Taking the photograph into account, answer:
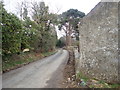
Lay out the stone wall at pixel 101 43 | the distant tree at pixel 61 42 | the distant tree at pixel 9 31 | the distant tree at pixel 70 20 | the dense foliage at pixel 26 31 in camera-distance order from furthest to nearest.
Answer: the distant tree at pixel 61 42 < the distant tree at pixel 70 20 < the dense foliage at pixel 26 31 < the distant tree at pixel 9 31 < the stone wall at pixel 101 43

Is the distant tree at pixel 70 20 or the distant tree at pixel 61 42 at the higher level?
the distant tree at pixel 70 20

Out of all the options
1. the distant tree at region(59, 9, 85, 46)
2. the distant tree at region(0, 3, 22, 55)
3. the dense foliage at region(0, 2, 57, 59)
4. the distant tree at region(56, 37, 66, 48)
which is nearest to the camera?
the distant tree at region(0, 3, 22, 55)

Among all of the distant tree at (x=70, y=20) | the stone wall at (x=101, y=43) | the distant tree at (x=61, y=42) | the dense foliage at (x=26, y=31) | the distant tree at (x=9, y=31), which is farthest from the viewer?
the distant tree at (x=61, y=42)

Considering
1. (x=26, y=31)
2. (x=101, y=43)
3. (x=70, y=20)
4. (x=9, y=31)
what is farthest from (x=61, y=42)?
(x=101, y=43)

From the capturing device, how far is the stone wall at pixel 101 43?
6.43 m

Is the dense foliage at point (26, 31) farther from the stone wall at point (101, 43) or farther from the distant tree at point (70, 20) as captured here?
the distant tree at point (70, 20)

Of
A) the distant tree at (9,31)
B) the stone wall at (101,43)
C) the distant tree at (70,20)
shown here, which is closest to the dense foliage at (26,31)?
the distant tree at (9,31)

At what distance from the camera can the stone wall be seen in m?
6.43

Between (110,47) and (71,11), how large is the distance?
1161 inches

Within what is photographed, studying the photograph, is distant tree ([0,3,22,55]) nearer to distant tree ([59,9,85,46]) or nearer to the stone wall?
the stone wall

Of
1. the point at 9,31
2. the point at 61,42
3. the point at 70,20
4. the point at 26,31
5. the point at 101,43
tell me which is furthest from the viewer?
the point at 61,42

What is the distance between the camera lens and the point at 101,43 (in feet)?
22.3

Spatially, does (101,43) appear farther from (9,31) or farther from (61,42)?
(61,42)

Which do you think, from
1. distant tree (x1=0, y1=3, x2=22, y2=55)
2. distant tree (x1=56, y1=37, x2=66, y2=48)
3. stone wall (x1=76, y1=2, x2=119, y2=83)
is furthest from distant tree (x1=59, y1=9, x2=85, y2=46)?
stone wall (x1=76, y1=2, x2=119, y2=83)
